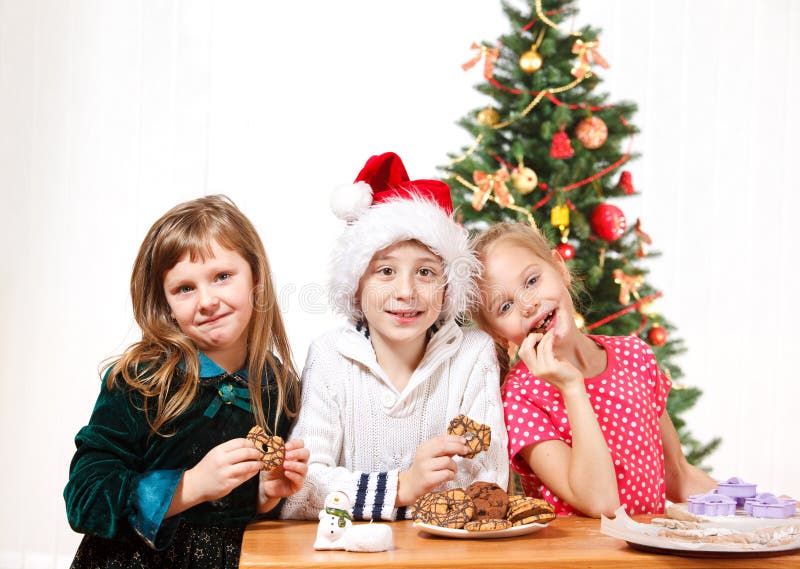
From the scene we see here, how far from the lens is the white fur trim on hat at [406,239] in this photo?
1746 mm

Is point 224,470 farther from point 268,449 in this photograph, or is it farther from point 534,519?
point 534,519

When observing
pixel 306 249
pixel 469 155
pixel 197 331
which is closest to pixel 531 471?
pixel 197 331

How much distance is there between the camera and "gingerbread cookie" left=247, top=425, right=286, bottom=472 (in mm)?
1468

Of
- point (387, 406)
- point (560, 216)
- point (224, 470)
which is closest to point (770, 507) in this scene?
point (387, 406)

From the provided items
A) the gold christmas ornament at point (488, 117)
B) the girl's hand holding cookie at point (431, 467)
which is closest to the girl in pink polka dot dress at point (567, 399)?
the girl's hand holding cookie at point (431, 467)

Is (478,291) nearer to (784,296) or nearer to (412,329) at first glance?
(412,329)

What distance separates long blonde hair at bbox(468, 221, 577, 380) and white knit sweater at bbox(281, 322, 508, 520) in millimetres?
97

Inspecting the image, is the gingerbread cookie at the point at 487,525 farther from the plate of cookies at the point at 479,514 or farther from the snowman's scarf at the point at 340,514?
the snowman's scarf at the point at 340,514

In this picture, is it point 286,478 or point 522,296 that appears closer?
point 286,478

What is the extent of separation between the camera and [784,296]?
4.34 metres

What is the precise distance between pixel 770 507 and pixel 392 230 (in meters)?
0.85

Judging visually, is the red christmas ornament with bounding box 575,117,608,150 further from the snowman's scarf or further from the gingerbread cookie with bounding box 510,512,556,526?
the snowman's scarf

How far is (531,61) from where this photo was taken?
3.14 meters

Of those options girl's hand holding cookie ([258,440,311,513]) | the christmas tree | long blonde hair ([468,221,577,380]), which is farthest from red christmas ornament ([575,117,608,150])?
girl's hand holding cookie ([258,440,311,513])
